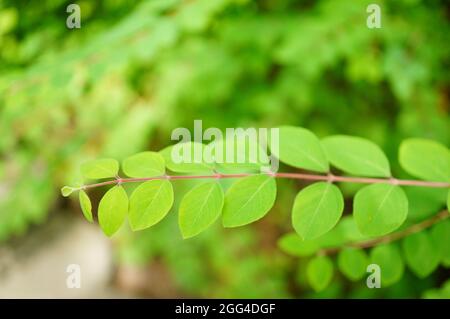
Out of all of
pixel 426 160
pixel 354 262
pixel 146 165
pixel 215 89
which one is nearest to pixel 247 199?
pixel 146 165

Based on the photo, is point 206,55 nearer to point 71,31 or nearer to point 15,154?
point 71,31

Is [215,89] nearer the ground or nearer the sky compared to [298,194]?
nearer the sky

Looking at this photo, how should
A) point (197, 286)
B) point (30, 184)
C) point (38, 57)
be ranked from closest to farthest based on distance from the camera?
point (38, 57) < point (30, 184) < point (197, 286)

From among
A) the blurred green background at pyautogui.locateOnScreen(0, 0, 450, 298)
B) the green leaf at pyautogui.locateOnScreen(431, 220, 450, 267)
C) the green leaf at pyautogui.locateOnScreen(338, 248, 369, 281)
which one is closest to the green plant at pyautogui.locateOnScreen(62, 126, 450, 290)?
the green leaf at pyautogui.locateOnScreen(431, 220, 450, 267)

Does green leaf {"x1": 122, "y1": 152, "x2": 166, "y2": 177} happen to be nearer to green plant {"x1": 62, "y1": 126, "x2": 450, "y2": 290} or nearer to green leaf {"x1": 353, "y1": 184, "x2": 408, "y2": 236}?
green plant {"x1": 62, "y1": 126, "x2": 450, "y2": 290}

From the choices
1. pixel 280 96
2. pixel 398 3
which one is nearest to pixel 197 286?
pixel 280 96

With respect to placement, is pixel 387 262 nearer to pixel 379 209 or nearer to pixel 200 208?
pixel 379 209
